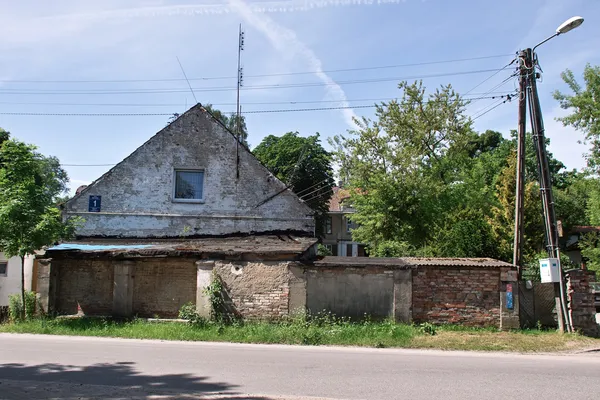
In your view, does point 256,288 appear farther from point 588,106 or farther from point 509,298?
point 588,106

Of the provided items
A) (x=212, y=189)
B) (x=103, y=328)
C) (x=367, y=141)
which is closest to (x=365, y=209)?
(x=367, y=141)

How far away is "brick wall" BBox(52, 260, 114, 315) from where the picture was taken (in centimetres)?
1598

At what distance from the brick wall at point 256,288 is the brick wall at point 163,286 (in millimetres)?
1453

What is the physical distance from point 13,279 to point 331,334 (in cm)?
1128

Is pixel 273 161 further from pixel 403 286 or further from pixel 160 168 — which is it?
pixel 403 286

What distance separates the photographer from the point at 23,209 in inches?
544

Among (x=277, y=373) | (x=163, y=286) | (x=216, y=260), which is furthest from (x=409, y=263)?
(x=163, y=286)

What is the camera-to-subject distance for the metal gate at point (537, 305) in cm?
1406

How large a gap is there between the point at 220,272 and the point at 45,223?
5.29m

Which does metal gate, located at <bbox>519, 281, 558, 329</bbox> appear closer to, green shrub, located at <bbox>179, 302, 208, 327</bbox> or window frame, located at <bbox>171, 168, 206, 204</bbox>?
green shrub, located at <bbox>179, 302, 208, 327</bbox>

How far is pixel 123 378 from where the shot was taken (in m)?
7.93

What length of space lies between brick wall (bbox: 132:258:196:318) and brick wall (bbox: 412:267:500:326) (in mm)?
7192

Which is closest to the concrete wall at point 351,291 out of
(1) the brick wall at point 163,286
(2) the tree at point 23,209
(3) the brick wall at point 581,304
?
(1) the brick wall at point 163,286

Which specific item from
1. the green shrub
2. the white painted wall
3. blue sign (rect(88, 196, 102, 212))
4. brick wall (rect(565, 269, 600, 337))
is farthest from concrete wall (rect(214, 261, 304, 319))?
brick wall (rect(565, 269, 600, 337))
